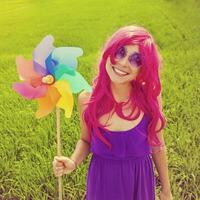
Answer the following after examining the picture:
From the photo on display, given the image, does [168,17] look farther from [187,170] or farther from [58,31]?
[187,170]

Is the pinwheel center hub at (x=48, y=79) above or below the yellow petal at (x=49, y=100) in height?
above

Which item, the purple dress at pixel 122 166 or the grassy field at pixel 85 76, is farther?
the grassy field at pixel 85 76

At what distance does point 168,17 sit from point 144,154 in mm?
1769

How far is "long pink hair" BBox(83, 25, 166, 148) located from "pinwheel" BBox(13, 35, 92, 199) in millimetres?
56

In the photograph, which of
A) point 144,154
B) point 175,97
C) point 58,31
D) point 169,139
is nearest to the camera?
point 144,154

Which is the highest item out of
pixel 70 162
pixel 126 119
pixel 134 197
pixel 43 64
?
pixel 43 64

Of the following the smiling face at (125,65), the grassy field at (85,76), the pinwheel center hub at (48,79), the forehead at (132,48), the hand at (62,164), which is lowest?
the grassy field at (85,76)

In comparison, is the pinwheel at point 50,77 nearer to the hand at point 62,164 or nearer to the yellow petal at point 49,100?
the yellow petal at point 49,100

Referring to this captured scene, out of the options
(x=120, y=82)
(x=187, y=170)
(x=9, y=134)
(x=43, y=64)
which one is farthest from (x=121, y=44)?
(x=9, y=134)

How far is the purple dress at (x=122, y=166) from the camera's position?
54.7 inches

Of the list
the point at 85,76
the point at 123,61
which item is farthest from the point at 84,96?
the point at 85,76

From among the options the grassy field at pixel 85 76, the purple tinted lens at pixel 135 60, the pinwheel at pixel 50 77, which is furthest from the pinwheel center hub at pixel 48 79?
the grassy field at pixel 85 76

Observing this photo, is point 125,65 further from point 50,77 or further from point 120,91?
point 50,77

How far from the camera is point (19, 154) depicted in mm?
2156
